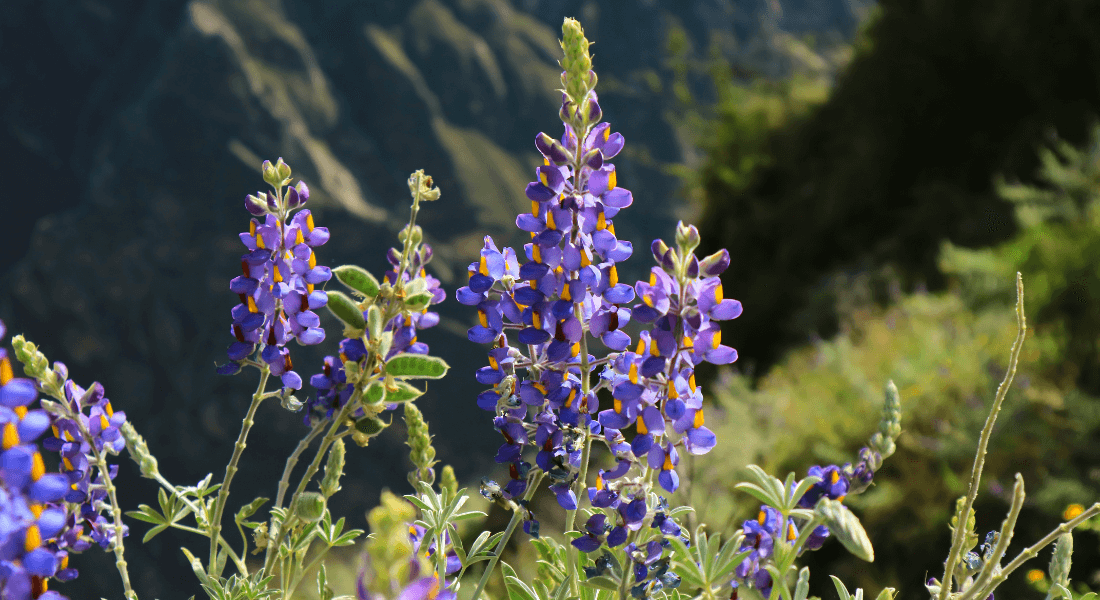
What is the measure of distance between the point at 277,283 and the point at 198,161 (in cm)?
5044

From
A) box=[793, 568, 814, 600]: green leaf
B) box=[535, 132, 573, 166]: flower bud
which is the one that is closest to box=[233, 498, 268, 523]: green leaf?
box=[535, 132, 573, 166]: flower bud

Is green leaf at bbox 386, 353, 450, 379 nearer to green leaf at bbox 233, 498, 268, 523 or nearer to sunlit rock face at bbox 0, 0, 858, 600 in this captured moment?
green leaf at bbox 233, 498, 268, 523

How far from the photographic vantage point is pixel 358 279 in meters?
1.05

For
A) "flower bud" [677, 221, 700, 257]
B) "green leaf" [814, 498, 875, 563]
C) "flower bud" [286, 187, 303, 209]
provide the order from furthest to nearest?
"flower bud" [286, 187, 303, 209]
"flower bud" [677, 221, 700, 257]
"green leaf" [814, 498, 875, 563]

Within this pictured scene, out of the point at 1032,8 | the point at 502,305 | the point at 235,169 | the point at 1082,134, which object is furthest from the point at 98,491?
the point at 235,169

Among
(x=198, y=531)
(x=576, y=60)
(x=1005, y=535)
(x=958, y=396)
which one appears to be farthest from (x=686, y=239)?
(x=958, y=396)

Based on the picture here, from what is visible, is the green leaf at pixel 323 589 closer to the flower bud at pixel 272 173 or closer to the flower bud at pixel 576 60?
the flower bud at pixel 272 173

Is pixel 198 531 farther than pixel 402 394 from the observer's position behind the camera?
Yes

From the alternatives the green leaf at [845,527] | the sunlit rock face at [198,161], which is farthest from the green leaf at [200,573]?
the sunlit rock face at [198,161]

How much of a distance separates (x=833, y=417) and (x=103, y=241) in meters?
50.0

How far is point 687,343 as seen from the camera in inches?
36.9

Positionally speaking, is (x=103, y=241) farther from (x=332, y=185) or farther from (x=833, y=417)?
(x=833, y=417)

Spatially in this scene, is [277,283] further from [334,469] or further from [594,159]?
[594,159]

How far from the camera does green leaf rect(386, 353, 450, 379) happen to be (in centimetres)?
94
